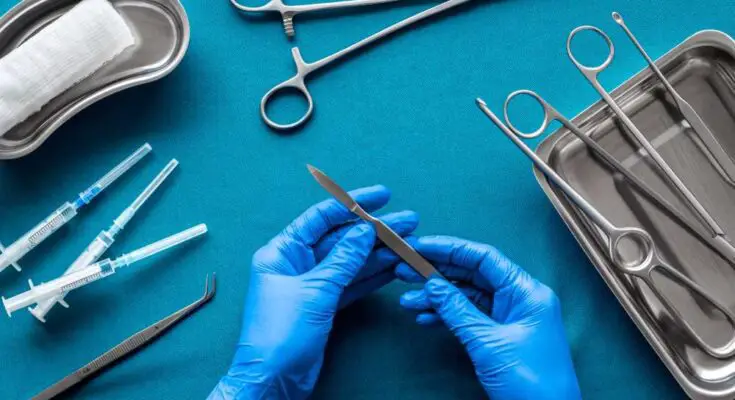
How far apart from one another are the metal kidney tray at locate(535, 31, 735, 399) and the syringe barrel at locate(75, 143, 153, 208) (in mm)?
871

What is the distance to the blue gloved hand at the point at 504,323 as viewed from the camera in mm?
1396

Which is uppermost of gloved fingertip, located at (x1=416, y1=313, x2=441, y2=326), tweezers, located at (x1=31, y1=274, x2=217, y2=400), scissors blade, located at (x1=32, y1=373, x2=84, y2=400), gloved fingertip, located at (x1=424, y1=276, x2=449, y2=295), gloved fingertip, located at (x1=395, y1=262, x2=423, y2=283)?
scissors blade, located at (x1=32, y1=373, x2=84, y2=400)

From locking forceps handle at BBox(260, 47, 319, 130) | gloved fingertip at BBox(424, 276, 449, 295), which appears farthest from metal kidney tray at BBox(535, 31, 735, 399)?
locking forceps handle at BBox(260, 47, 319, 130)

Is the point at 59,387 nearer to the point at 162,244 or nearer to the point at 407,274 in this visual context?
the point at 162,244

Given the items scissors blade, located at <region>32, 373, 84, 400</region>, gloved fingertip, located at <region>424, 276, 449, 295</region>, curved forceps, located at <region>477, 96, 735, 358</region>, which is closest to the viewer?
curved forceps, located at <region>477, 96, 735, 358</region>

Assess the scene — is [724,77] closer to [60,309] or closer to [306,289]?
[306,289]

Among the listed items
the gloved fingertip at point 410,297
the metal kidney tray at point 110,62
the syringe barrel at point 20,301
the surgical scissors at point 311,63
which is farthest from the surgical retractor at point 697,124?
the syringe barrel at point 20,301

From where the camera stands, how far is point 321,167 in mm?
1612

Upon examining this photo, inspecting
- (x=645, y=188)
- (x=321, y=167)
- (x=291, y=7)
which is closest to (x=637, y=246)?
(x=645, y=188)

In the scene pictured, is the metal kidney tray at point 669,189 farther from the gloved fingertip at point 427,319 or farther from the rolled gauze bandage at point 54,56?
the rolled gauze bandage at point 54,56

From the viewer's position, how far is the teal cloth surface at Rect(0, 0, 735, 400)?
1.56 m

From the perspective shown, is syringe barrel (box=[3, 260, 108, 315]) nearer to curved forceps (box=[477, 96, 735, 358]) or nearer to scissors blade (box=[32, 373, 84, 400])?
scissors blade (box=[32, 373, 84, 400])

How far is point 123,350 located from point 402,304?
61cm

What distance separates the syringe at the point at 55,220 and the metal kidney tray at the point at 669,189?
913mm
